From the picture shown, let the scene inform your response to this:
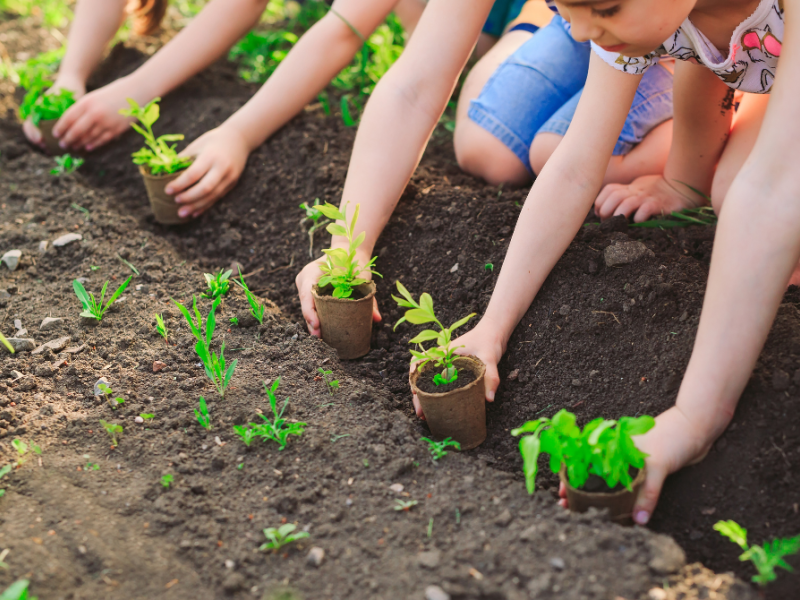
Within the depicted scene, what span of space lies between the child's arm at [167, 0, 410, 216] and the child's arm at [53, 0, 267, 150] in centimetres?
53

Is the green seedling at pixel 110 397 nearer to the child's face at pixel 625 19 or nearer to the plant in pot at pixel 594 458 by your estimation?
the plant in pot at pixel 594 458

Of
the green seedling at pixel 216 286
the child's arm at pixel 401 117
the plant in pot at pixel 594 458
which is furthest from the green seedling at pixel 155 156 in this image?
the plant in pot at pixel 594 458

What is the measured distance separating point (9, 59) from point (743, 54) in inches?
156

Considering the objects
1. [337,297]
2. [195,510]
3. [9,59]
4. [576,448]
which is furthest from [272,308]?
[9,59]

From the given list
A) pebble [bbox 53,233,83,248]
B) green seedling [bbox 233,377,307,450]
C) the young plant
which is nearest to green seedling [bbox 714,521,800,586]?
green seedling [bbox 233,377,307,450]

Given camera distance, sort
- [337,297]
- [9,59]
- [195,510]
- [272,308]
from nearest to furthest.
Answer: [195,510] < [337,297] < [272,308] < [9,59]

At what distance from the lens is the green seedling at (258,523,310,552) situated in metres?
1.24

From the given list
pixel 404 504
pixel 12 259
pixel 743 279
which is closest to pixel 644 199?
pixel 743 279

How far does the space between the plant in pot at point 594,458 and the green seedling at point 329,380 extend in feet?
1.99

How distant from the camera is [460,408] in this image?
1.47m

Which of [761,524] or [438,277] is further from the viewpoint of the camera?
[438,277]

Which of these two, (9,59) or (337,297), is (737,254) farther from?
(9,59)

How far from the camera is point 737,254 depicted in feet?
3.98

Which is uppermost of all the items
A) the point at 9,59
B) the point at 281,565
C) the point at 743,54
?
the point at 743,54
